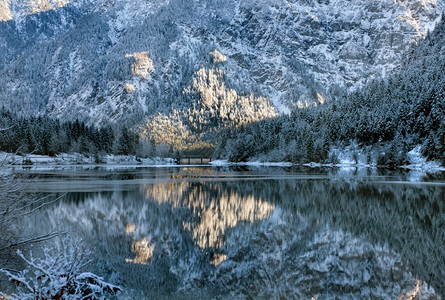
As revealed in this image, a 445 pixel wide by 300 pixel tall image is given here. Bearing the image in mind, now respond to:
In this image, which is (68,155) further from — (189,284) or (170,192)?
(189,284)

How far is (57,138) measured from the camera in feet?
461

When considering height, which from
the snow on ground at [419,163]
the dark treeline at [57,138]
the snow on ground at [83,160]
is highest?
the dark treeline at [57,138]

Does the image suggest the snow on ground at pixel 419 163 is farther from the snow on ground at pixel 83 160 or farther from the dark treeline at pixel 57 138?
the dark treeline at pixel 57 138

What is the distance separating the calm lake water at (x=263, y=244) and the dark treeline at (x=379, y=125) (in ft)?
255

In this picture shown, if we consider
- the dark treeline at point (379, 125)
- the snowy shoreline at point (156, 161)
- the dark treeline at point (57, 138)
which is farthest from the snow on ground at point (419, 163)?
the dark treeline at point (57, 138)

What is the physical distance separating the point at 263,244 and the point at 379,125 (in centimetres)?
11074

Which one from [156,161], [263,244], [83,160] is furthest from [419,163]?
[83,160]

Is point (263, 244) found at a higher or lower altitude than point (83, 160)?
higher

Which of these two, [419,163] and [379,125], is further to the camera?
[379,125]

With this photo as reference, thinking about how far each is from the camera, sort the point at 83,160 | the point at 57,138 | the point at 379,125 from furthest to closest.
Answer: the point at 83,160 → the point at 57,138 → the point at 379,125

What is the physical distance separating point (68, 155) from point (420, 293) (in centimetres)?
14531

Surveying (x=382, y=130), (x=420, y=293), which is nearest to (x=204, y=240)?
(x=420, y=293)

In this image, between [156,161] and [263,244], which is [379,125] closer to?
[156,161]

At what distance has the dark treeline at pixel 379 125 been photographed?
4299 inches
